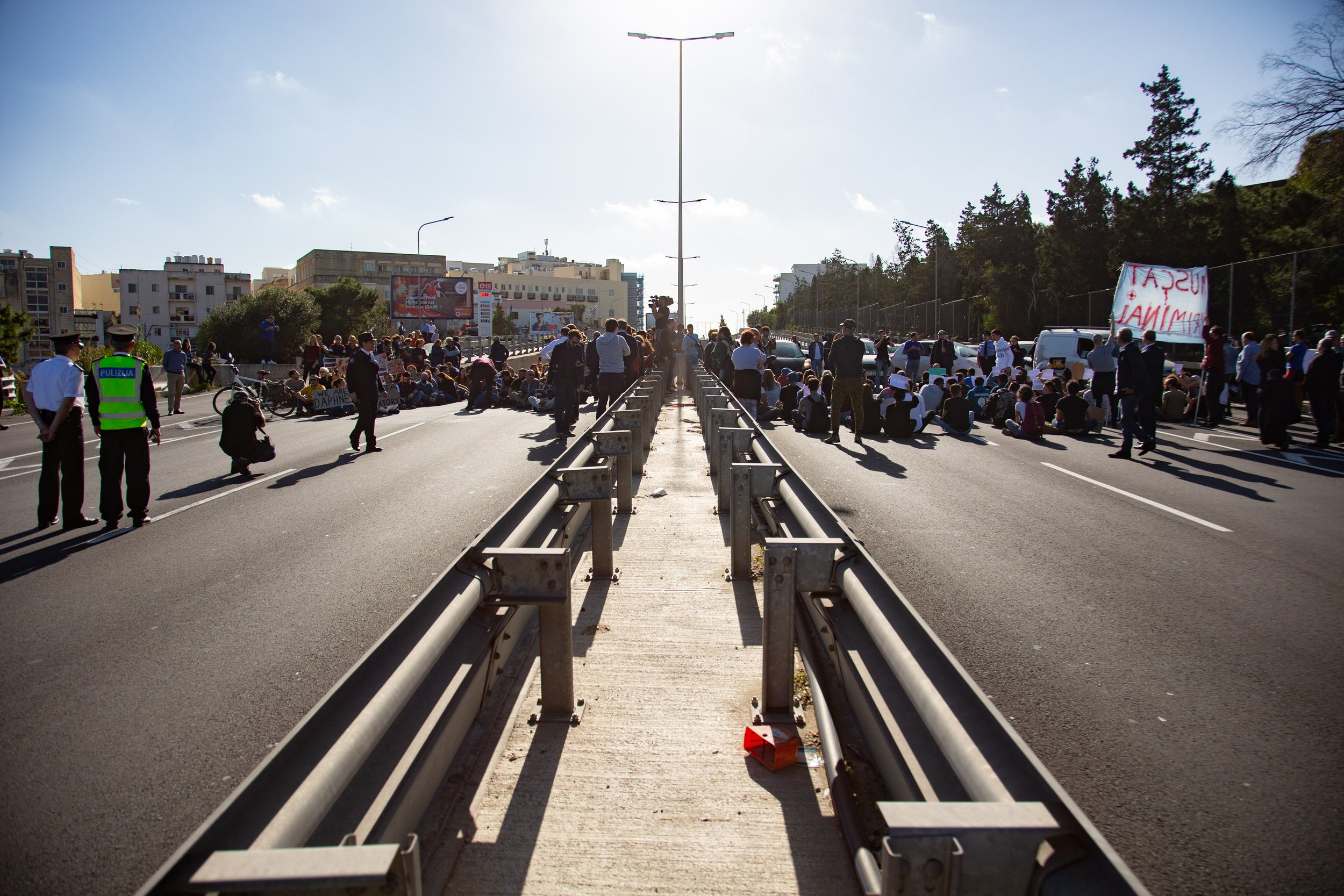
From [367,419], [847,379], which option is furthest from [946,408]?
[367,419]

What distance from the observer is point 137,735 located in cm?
388

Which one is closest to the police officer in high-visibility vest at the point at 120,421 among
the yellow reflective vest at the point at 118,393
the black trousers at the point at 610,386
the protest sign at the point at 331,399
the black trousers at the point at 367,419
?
the yellow reflective vest at the point at 118,393

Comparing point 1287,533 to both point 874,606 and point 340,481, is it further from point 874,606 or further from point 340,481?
point 340,481

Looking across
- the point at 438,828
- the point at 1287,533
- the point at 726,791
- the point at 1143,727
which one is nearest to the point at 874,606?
the point at 726,791

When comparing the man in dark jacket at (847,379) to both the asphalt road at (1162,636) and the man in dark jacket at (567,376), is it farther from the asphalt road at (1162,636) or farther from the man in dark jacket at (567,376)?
the man in dark jacket at (567,376)

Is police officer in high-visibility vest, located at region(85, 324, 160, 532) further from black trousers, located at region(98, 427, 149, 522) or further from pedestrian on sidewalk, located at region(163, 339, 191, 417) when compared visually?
pedestrian on sidewalk, located at region(163, 339, 191, 417)

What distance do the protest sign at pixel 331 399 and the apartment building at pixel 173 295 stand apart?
12322 centimetres

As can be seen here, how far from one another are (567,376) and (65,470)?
8021mm

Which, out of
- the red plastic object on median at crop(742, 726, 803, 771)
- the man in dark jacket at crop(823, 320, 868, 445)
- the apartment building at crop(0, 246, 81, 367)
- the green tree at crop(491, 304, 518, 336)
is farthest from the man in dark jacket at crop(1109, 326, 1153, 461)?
the apartment building at crop(0, 246, 81, 367)

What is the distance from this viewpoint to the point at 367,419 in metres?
13.8

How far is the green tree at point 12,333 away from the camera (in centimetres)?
5912

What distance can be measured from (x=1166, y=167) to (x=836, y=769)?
58232mm

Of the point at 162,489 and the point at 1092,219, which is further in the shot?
the point at 1092,219

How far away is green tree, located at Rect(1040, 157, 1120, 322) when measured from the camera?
5681 centimetres
